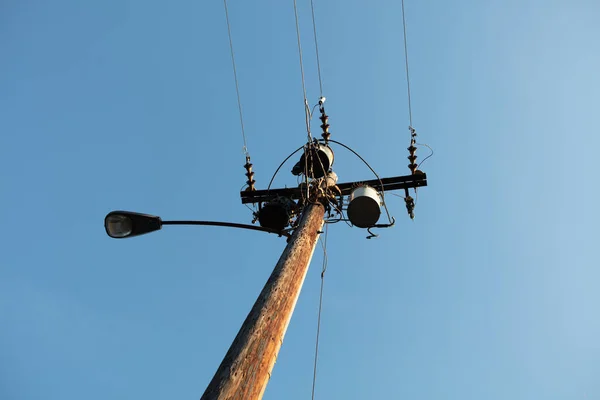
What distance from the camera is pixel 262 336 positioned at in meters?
2.98

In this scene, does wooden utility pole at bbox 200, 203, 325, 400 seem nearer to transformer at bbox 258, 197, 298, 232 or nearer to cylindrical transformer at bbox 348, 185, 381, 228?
cylindrical transformer at bbox 348, 185, 381, 228

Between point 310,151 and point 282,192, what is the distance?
70cm

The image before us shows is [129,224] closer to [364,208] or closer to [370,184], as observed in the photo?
[364,208]

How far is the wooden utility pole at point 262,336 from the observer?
2.60 m

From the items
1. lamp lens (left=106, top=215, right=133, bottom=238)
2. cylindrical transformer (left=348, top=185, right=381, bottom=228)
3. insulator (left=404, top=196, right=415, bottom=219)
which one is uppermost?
insulator (left=404, top=196, right=415, bottom=219)

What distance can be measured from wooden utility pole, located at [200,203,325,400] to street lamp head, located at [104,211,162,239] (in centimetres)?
117

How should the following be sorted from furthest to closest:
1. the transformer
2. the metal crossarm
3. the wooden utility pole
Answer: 1. the metal crossarm
2. the transformer
3. the wooden utility pole

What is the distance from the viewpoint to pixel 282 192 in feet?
21.0

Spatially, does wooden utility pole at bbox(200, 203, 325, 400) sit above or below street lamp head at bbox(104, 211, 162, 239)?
below

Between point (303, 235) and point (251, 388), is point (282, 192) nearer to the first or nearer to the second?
point (303, 235)

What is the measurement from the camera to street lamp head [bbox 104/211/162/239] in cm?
415

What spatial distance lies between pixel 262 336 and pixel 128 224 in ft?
5.98

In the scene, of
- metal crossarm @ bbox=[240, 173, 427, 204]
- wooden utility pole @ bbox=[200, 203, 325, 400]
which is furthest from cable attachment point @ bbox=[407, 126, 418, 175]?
wooden utility pole @ bbox=[200, 203, 325, 400]

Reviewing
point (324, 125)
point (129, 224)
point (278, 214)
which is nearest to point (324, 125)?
point (324, 125)
